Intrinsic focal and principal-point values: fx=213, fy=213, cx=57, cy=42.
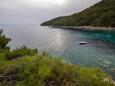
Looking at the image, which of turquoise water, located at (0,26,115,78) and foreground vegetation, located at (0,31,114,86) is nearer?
foreground vegetation, located at (0,31,114,86)

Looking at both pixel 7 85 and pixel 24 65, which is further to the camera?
pixel 24 65

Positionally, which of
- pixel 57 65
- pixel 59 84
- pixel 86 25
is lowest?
pixel 86 25

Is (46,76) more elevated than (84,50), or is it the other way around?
(46,76)

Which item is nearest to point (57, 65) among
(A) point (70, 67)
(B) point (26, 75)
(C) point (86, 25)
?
(A) point (70, 67)

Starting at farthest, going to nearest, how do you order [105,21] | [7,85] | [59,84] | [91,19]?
[91,19], [105,21], [59,84], [7,85]

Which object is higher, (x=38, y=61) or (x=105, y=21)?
(x=38, y=61)

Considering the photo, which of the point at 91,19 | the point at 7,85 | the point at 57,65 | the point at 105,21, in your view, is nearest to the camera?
the point at 7,85

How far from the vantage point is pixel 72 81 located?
1119 centimetres

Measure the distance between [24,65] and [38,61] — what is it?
2.67ft

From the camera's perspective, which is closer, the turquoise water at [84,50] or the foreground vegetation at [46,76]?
the foreground vegetation at [46,76]

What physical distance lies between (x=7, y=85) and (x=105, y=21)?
503ft

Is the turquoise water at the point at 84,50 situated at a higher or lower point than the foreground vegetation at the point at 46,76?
lower

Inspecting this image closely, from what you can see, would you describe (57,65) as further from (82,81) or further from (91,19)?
(91,19)

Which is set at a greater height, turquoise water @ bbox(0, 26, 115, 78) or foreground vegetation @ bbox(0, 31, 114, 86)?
foreground vegetation @ bbox(0, 31, 114, 86)
